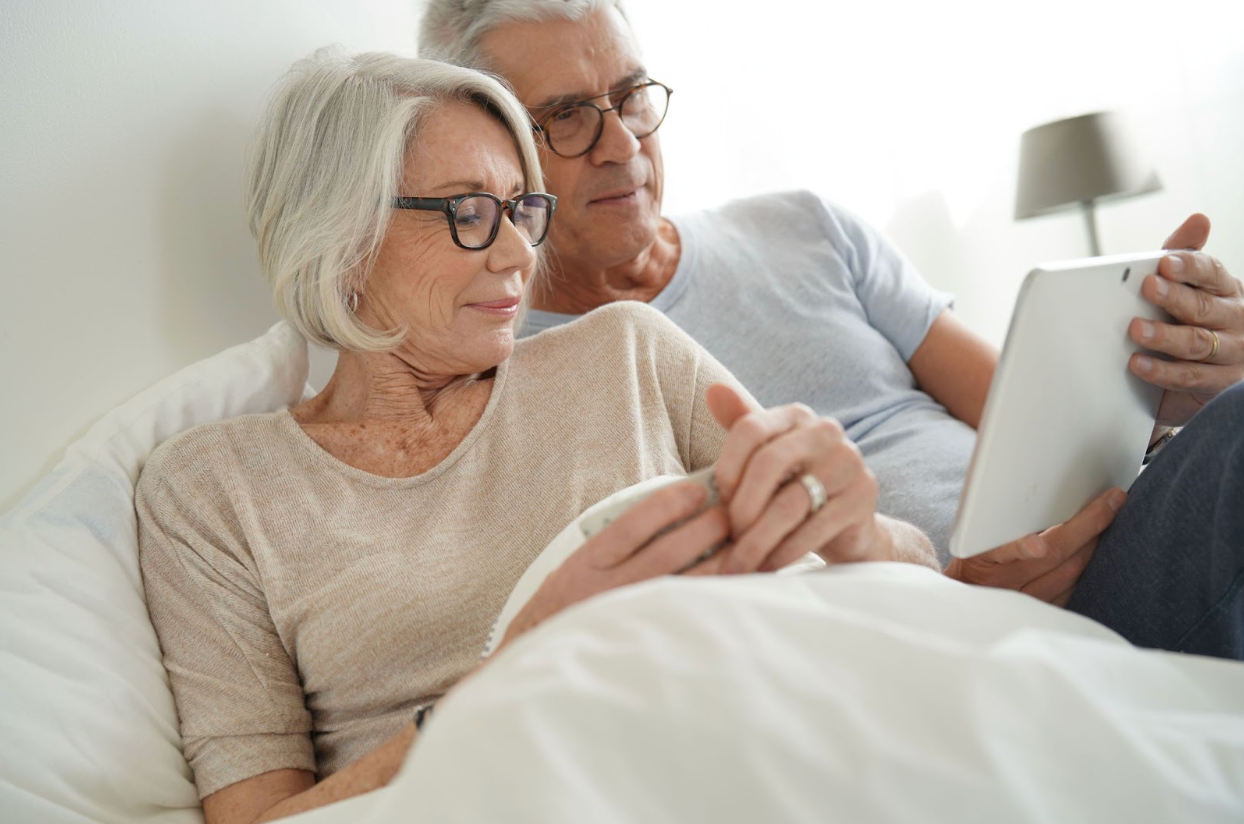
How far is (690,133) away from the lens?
2.76m

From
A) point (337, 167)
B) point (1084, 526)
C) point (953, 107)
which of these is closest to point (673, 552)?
point (1084, 526)

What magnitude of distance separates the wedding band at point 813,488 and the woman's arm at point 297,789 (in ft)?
1.50

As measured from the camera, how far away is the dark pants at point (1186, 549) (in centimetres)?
97

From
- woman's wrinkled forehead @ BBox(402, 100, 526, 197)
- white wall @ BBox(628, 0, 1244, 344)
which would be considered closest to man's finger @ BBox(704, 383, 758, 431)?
woman's wrinkled forehead @ BBox(402, 100, 526, 197)

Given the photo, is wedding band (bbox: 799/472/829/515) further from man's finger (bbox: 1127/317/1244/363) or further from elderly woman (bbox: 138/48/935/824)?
man's finger (bbox: 1127/317/1244/363)

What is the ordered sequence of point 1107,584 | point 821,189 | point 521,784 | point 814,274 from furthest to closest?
point 821,189, point 814,274, point 1107,584, point 521,784

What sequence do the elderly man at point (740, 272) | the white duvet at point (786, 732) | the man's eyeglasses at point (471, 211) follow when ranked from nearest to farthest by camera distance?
the white duvet at point (786, 732) → the man's eyeglasses at point (471, 211) → the elderly man at point (740, 272)

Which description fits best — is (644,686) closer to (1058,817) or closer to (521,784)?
(521,784)

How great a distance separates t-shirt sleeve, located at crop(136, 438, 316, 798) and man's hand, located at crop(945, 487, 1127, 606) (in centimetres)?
84

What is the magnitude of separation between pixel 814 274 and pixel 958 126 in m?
1.59

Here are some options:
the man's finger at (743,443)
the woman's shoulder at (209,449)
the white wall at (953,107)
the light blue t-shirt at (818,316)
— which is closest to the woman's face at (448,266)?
the woman's shoulder at (209,449)

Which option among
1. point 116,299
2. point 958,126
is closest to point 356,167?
point 116,299

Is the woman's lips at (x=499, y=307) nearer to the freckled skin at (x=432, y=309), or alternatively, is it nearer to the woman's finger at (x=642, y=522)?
the freckled skin at (x=432, y=309)

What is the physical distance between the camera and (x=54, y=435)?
4.28 feet
